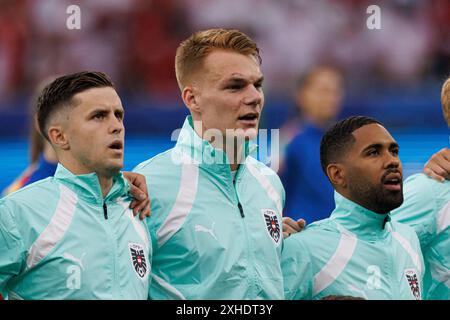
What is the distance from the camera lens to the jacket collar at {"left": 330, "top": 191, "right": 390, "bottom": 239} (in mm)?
4645

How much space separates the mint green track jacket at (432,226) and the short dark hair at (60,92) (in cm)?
170

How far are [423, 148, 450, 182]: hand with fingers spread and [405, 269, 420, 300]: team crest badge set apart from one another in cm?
64

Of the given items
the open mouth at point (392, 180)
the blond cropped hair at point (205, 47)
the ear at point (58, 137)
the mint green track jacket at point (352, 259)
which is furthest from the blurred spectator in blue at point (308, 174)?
the ear at point (58, 137)

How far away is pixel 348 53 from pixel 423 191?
5.94 m

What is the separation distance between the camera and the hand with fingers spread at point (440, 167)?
199 inches

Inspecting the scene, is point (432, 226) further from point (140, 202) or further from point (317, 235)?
point (140, 202)

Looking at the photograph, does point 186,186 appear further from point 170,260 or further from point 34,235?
point 34,235

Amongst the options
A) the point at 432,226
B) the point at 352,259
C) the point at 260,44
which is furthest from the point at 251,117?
the point at 260,44

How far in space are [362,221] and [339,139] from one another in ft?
1.35

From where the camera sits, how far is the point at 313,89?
7.37 m

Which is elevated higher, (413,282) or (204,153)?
(204,153)

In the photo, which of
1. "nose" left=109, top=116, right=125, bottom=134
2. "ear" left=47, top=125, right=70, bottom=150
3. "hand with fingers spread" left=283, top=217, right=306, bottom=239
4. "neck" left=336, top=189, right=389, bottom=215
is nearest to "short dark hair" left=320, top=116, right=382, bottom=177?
"neck" left=336, top=189, right=389, bottom=215

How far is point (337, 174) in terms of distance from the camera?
478cm
